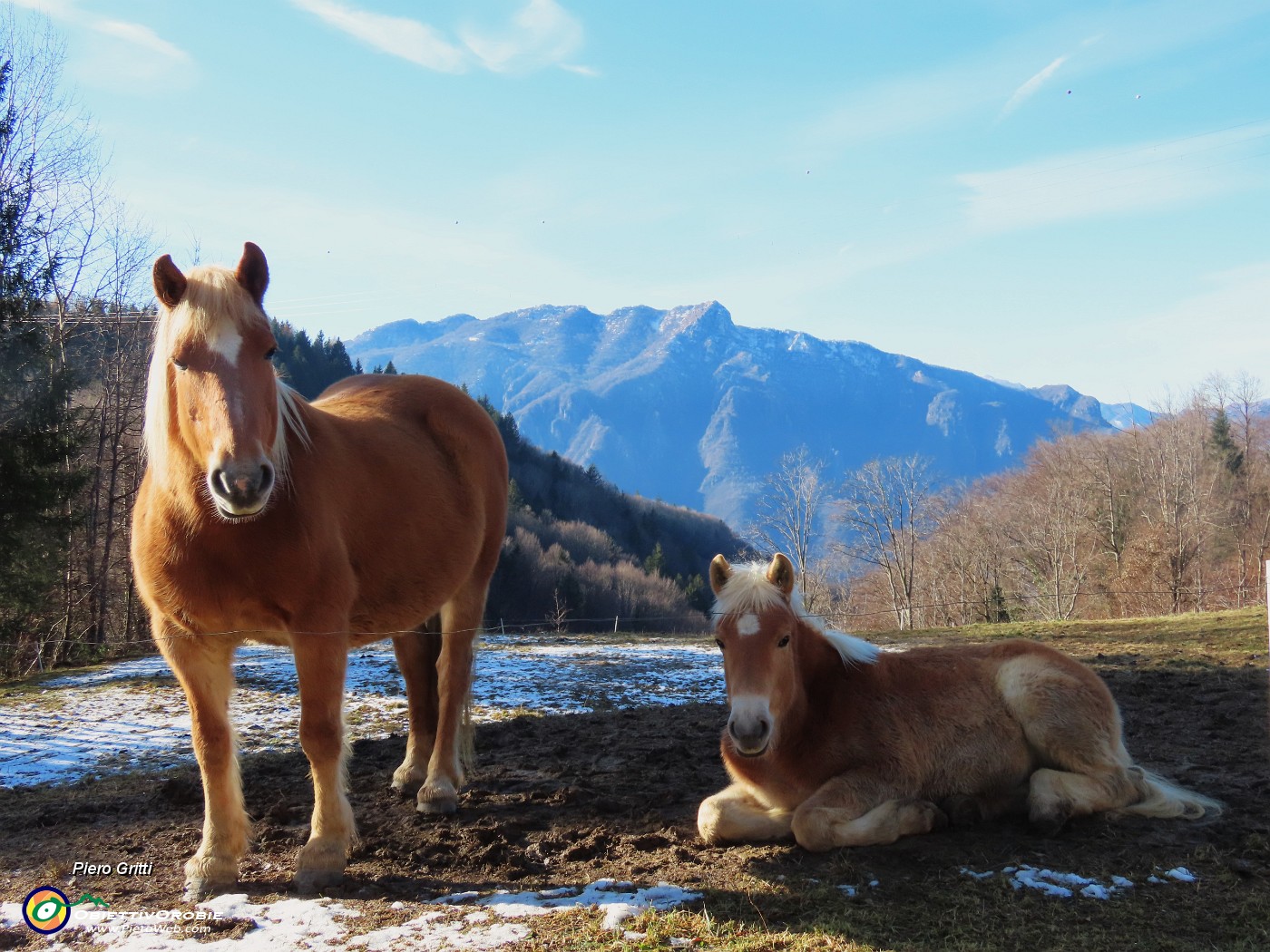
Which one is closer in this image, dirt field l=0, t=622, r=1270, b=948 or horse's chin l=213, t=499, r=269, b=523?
horse's chin l=213, t=499, r=269, b=523

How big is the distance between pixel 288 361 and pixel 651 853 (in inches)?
3585

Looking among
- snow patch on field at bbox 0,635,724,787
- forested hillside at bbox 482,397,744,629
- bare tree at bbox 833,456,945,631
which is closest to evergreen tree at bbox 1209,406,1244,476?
bare tree at bbox 833,456,945,631

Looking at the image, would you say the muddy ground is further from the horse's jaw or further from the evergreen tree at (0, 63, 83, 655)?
the evergreen tree at (0, 63, 83, 655)

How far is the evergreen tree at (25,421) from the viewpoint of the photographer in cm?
1359

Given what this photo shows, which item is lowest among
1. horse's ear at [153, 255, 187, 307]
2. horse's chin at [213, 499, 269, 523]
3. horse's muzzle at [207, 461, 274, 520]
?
horse's chin at [213, 499, 269, 523]

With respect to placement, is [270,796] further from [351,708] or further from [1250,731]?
[1250,731]

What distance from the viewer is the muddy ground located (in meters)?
4.00

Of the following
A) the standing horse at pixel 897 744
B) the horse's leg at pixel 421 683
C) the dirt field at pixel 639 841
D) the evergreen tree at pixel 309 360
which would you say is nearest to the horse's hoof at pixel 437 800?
the dirt field at pixel 639 841

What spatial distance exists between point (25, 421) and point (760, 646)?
48.9ft

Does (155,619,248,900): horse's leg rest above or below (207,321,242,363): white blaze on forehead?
below

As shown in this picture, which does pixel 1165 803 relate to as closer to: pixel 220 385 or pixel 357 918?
pixel 357 918

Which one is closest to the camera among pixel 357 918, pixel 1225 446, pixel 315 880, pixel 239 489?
pixel 239 489

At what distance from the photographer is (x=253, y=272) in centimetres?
398

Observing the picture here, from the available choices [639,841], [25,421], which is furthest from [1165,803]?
[25,421]
